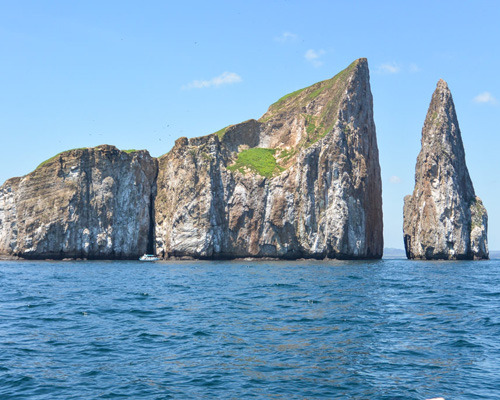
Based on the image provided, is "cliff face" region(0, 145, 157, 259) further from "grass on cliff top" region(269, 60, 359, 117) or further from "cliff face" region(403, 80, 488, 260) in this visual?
"cliff face" region(403, 80, 488, 260)

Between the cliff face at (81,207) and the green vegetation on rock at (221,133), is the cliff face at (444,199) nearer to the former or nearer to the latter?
the green vegetation on rock at (221,133)

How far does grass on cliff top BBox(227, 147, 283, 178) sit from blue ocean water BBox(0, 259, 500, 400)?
64.3 m

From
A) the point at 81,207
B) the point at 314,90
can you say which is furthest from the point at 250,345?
the point at 314,90

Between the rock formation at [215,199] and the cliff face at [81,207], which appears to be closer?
the cliff face at [81,207]

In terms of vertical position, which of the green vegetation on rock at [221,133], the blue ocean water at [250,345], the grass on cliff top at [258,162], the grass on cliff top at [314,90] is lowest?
the blue ocean water at [250,345]

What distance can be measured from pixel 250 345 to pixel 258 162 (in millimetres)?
81929

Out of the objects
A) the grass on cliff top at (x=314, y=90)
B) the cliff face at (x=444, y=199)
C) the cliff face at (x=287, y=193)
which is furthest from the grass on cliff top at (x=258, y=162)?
the cliff face at (x=444, y=199)

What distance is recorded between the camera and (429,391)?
13.4 m

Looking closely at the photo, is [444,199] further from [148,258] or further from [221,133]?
[148,258]

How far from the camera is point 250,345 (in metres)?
18.6

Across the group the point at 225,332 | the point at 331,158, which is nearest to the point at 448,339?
the point at 225,332

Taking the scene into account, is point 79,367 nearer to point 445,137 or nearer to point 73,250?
point 73,250

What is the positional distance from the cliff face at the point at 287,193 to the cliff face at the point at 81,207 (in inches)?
187

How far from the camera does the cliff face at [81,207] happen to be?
3573 inches
